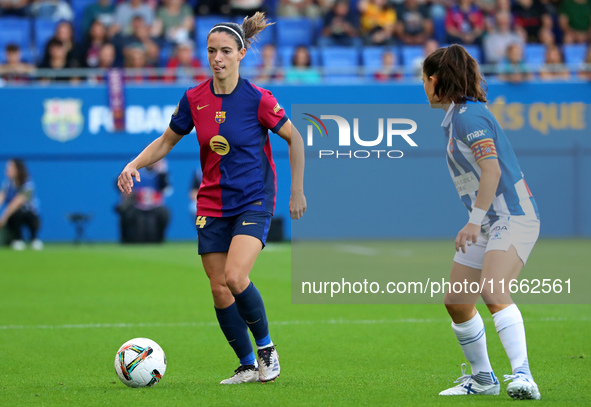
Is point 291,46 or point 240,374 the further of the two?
point 291,46

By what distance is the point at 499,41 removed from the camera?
2034 cm

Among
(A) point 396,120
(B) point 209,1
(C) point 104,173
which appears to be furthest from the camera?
(B) point 209,1

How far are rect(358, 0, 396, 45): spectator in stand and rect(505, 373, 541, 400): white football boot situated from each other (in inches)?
653

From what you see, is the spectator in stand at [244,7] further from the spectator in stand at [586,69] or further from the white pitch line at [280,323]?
the white pitch line at [280,323]

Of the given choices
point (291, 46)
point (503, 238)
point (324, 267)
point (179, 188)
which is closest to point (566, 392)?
point (503, 238)

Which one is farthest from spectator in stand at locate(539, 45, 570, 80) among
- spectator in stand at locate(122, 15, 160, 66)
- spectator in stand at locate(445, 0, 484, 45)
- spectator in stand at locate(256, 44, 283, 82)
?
spectator in stand at locate(122, 15, 160, 66)

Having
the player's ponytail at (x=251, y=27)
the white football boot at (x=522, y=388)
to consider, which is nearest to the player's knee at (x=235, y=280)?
the player's ponytail at (x=251, y=27)

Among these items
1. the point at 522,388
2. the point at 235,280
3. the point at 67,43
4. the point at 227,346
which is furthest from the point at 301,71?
the point at 522,388

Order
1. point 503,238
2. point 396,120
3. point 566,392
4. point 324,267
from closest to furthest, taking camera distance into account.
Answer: point 503,238 < point 566,392 < point 396,120 < point 324,267

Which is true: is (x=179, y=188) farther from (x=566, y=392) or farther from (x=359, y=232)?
(x=566, y=392)

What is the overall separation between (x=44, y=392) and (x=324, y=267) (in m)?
8.36

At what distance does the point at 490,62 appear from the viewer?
66.8ft

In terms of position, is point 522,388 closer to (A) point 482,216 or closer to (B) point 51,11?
(A) point 482,216

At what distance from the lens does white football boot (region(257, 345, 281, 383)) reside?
5.89 metres
